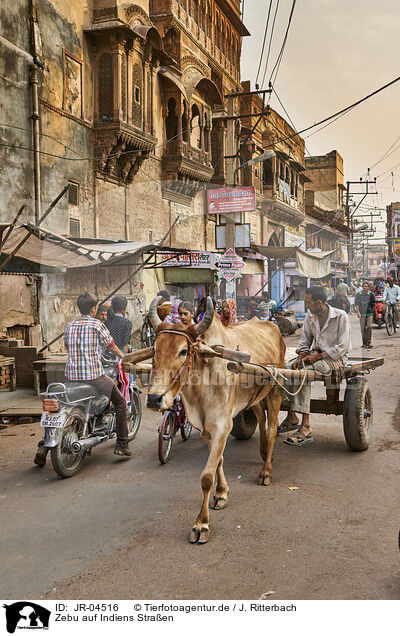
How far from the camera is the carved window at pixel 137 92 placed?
17.5 metres

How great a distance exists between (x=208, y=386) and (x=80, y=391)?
6.67 ft

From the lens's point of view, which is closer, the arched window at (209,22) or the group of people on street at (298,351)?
the group of people on street at (298,351)

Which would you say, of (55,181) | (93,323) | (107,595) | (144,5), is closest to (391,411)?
(93,323)

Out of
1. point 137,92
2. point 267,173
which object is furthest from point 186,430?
point 267,173

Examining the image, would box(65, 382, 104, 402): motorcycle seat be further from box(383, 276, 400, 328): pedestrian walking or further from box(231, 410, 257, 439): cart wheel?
box(383, 276, 400, 328): pedestrian walking

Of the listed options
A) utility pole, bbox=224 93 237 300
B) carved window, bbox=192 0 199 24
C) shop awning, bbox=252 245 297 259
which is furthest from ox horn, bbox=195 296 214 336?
carved window, bbox=192 0 199 24

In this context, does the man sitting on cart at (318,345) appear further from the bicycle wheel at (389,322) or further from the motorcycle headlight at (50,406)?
the bicycle wheel at (389,322)

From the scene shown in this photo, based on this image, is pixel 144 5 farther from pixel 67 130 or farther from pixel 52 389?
pixel 52 389

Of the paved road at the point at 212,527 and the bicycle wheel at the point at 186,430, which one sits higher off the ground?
the bicycle wheel at the point at 186,430

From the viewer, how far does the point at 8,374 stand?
10.9 metres

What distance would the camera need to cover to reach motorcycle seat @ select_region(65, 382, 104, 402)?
19.7 feet

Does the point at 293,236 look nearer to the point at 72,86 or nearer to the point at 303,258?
the point at 303,258

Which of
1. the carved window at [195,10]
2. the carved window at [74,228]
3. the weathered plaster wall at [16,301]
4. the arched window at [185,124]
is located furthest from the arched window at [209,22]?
the weathered plaster wall at [16,301]

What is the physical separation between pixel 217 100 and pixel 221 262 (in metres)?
12.3
